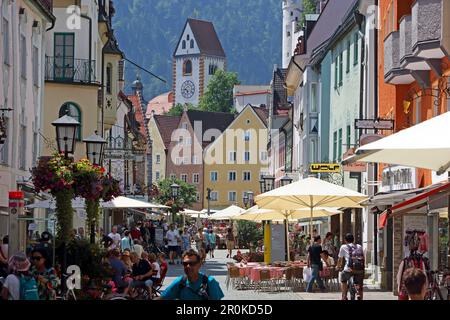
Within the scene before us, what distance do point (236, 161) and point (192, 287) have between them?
12339 cm

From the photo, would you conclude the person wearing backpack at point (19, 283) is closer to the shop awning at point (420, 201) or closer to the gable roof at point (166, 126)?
the shop awning at point (420, 201)

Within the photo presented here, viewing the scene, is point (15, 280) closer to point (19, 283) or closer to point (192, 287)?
point (19, 283)

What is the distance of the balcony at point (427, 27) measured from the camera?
77.5 feet

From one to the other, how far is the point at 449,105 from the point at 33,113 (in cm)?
1630

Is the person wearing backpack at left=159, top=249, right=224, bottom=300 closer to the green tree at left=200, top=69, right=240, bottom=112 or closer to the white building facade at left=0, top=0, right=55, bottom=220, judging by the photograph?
the white building facade at left=0, top=0, right=55, bottom=220

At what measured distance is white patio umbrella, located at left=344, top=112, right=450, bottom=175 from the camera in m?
11.6

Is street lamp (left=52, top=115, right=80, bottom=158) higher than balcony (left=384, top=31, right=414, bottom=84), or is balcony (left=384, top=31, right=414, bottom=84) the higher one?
balcony (left=384, top=31, right=414, bottom=84)

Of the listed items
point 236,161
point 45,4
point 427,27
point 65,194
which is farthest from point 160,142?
point 65,194

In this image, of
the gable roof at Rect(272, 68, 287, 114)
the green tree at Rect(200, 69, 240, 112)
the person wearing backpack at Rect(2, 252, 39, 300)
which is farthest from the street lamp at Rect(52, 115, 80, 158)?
the green tree at Rect(200, 69, 240, 112)

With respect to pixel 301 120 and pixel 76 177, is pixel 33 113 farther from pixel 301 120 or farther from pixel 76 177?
pixel 301 120

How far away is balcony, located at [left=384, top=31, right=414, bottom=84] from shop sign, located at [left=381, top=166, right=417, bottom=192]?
7.21 feet

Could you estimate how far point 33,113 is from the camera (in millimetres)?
37281

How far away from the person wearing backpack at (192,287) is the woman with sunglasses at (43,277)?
5896mm
